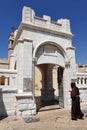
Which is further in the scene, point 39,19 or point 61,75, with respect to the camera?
point 61,75

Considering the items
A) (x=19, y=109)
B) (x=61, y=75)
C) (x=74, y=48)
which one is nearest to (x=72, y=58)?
(x=74, y=48)

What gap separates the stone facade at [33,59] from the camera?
778 centimetres

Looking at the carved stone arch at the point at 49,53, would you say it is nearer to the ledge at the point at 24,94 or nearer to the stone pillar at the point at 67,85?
the stone pillar at the point at 67,85

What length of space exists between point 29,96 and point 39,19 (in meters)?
5.12

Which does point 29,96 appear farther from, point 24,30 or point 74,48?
point 74,48

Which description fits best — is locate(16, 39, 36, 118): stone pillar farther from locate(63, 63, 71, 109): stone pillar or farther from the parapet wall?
locate(63, 63, 71, 109): stone pillar

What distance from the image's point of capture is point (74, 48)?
10195 millimetres

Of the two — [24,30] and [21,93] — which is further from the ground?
[24,30]

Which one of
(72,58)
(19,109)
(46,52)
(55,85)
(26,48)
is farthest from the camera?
(55,85)

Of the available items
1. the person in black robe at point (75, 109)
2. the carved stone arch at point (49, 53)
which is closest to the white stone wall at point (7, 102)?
the carved stone arch at point (49, 53)

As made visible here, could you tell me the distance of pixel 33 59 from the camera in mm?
8586

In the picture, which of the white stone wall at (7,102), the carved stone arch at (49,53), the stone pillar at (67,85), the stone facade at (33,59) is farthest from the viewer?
the stone pillar at (67,85)

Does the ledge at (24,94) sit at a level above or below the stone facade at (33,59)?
below

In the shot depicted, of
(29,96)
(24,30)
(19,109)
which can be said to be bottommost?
(19,109)
